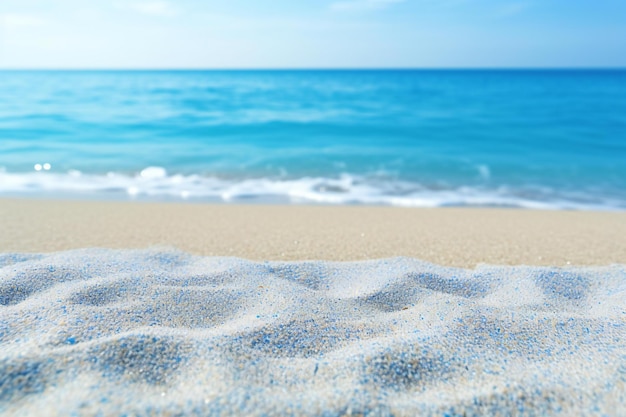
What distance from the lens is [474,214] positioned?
5.43m

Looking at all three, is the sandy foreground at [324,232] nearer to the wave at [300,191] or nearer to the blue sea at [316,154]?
the wave at [300,191]

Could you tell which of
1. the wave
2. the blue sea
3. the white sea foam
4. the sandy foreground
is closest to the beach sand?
the white sea foam

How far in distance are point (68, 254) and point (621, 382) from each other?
275cm

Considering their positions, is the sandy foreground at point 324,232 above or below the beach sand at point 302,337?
below

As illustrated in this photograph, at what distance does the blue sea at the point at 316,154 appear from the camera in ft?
23.6

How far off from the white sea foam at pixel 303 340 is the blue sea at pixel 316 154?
4.14 meters

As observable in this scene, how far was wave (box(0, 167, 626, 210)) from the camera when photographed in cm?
666

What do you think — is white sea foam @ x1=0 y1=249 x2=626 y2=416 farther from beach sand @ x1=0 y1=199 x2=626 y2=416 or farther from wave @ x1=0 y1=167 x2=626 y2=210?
wave @ x1=0 y1=167 x2=626 y2=210

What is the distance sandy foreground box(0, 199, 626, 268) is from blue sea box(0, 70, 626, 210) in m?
1.19

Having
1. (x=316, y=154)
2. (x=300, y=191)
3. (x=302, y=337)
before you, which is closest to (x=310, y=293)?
(x=302, y=337)

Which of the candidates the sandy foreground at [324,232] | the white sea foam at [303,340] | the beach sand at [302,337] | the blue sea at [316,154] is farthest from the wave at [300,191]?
the white sea foam at [303,340]

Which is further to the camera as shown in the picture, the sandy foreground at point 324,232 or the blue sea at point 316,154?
the blue sea at point 316,154

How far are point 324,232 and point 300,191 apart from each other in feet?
9.97

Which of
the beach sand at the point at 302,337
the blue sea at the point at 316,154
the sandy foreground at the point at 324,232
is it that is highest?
the beach sand at the point at 302,337
